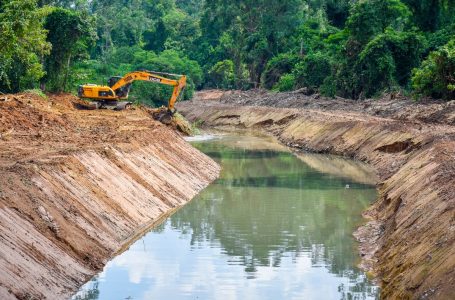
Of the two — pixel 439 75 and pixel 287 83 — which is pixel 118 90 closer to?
pixel 439 75

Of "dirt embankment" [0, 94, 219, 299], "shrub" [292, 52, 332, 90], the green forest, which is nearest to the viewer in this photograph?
"dirt embankment" [0, 94, 219, 299]

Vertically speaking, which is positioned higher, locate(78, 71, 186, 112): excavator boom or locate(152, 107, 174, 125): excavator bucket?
locate(78, 71, 186, 112): excavator boom

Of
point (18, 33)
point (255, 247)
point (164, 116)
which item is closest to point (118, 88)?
point (164, 116)

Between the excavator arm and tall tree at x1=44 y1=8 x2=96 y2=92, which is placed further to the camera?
tall tree at x1=44 y1=8 x2=96 y2=92

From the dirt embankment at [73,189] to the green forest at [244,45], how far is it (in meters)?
5.69

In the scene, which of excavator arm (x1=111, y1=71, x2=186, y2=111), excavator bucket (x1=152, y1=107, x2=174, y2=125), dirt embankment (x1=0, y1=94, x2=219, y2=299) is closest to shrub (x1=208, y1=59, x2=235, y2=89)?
excavator bucket (x1=152, y1=107, x2=174, y2=125)

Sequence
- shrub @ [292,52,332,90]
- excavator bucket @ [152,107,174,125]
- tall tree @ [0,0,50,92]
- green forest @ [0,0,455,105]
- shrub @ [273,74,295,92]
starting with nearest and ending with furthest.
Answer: tall tree @ [0,0,50,92], green forest @ [0,0,455,105], excavator bucket @ [152,107,174,125], shrub @ [292,52,332,90], shrub @ [273,74,295,92]

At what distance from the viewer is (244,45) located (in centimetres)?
8781

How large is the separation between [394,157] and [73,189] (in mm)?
19137

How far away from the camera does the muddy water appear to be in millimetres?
16219

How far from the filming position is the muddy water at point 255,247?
1622 centimetres

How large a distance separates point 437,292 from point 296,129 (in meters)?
42.5

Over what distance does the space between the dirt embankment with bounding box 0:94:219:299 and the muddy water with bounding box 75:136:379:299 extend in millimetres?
619

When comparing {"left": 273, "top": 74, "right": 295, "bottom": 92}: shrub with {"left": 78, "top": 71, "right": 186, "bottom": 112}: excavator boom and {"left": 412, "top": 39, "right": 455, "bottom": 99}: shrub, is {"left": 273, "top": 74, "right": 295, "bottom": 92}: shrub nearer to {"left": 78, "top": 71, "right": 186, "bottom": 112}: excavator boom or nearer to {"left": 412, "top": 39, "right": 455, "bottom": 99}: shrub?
{"left": 412, "top": 39, "right": 455, "bottom": 99}: shrub
